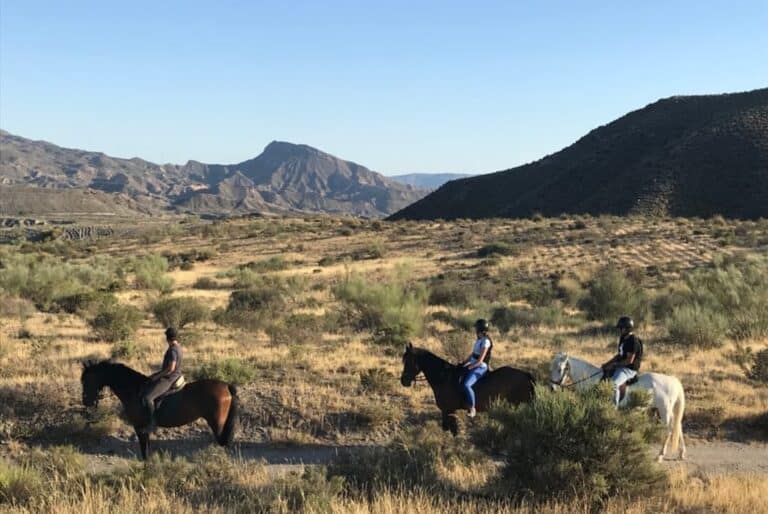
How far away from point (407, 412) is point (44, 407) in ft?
21.4

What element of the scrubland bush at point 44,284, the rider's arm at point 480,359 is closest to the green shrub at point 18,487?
the rider's arm at point 480,359

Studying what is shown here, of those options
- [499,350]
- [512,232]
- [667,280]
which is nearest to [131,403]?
[499,350]

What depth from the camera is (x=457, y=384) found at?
10047 mm

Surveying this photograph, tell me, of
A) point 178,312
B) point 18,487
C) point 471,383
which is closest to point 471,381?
point 471,383

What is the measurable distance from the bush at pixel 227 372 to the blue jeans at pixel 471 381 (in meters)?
4.97

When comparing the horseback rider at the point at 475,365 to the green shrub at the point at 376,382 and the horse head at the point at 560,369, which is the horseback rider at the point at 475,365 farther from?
the green shrub at the point at 376,382

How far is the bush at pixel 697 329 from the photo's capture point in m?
17.5

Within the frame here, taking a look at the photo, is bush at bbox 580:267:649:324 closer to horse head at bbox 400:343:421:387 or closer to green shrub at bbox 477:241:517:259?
horse head at bbox 400:343:421:387

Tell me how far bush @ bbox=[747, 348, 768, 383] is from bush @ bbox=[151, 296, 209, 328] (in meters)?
15.6

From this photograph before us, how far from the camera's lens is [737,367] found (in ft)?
50.7

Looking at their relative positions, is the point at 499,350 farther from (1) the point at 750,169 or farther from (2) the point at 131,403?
(1) the point at 750,169

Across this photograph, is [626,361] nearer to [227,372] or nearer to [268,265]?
[227,372]

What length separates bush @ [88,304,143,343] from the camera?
1777 cm

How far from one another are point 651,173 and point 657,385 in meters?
73.4
